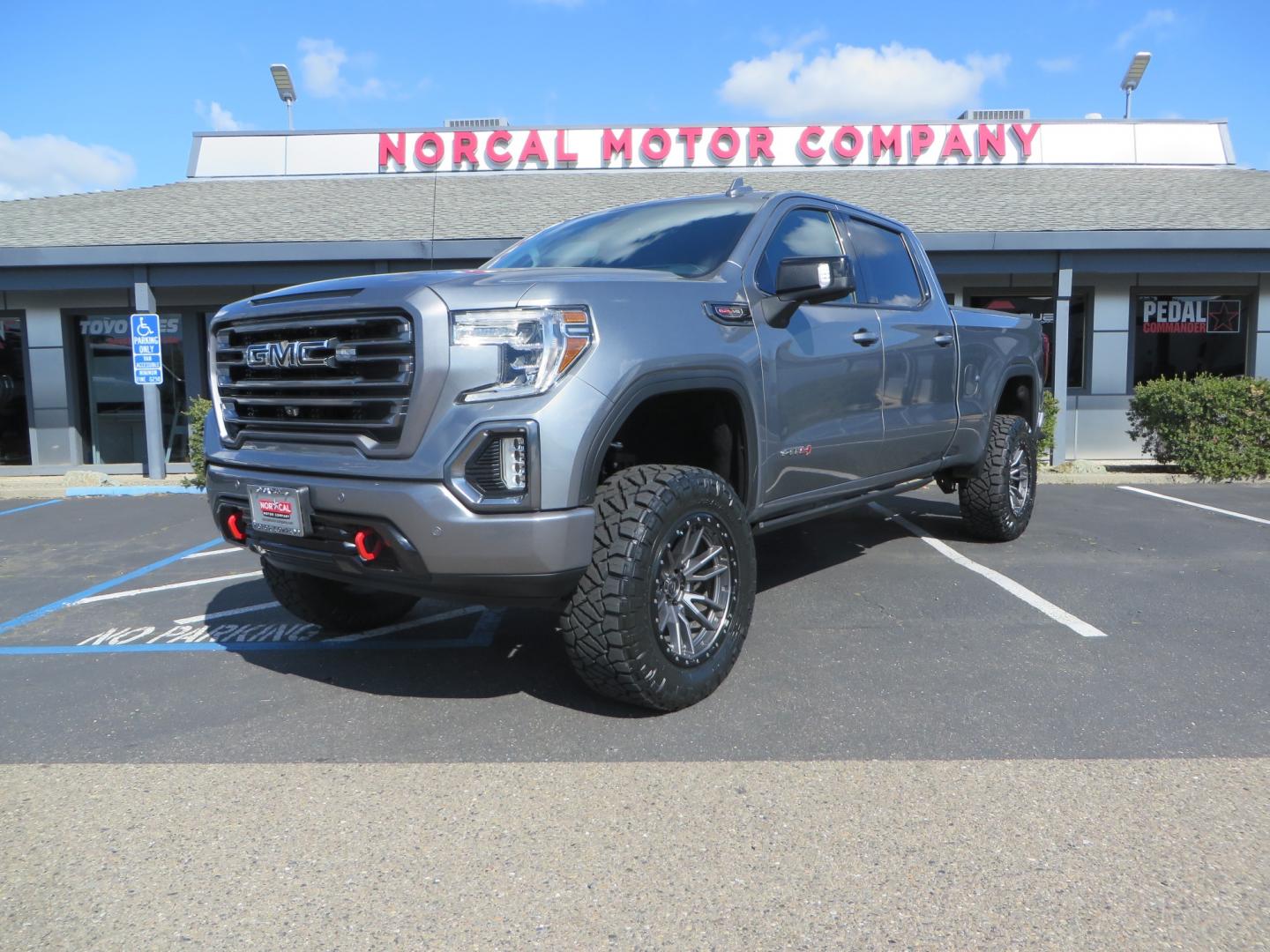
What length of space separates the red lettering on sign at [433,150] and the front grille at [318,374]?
47.6 feet

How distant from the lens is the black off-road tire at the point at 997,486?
632cm

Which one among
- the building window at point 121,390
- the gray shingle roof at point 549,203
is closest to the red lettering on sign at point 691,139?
the gray shingle roof at point 549,203

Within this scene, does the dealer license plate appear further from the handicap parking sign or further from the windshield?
the handicap parking sign

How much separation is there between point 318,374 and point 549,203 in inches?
459

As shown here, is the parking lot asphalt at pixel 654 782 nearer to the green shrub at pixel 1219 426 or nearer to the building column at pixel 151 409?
the green shrub at pixel 1219 426

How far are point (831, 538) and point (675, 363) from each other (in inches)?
161

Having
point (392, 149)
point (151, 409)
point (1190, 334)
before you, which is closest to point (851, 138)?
point (1190, 334)

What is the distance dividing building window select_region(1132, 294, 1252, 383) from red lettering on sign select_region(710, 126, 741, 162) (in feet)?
23.4

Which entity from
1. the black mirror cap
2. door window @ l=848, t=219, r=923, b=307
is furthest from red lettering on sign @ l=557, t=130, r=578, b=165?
the black mirror cap

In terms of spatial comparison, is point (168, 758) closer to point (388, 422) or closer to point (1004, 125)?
point (388, 422)

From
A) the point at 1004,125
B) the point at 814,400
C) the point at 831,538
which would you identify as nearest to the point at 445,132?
the point at 1004,125

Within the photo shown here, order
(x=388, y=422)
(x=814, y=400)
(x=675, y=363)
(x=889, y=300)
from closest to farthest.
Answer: (x=388, y=422) → (x=675, y=363) → (x=814, y=400) → (x=889, y=300)

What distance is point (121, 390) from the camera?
14414 mm

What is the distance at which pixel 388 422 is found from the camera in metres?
3.11
